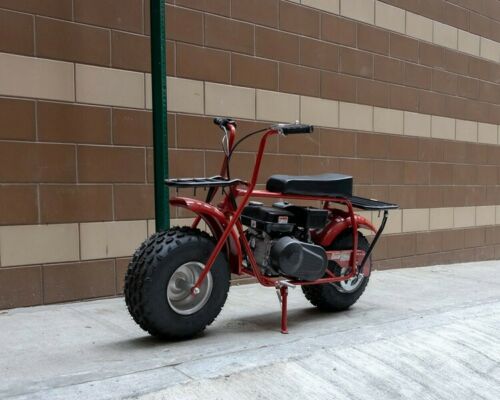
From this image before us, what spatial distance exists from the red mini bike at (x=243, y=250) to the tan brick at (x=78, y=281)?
1.51 m

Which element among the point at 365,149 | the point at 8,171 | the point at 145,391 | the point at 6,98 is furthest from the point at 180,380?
the point at 365,149

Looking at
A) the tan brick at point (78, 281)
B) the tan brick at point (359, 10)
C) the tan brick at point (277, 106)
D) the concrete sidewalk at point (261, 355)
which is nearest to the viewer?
the concrete sidewalk at point (261, 355)

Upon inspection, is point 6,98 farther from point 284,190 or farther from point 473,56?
point 473,56

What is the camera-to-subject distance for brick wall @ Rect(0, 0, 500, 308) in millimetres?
4871

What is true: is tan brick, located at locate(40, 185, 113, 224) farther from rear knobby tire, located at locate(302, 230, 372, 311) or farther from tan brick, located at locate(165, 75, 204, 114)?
rear knobby tire, located at locate(302, 230, 372, 311)

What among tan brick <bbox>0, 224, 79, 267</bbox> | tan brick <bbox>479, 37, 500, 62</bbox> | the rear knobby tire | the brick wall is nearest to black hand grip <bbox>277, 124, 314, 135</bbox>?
the rear knobby tire

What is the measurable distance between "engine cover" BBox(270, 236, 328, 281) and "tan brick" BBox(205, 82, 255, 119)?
2235 mm

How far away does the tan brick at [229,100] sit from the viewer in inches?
233

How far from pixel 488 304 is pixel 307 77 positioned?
3.22 metres

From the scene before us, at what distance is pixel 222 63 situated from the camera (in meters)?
5.99

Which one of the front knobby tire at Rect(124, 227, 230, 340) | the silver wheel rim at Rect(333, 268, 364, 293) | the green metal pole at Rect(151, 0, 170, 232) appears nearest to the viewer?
the front knobby tire at Rect(124, 227, 230, 340)

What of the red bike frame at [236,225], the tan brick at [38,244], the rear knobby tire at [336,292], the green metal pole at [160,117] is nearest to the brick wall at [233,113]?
the tan brick at [38,244]

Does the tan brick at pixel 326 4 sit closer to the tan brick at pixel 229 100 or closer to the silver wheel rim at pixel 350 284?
the tan brick at pixel 229 100

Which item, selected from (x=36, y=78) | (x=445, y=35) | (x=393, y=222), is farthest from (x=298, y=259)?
(x=445, y=35)
